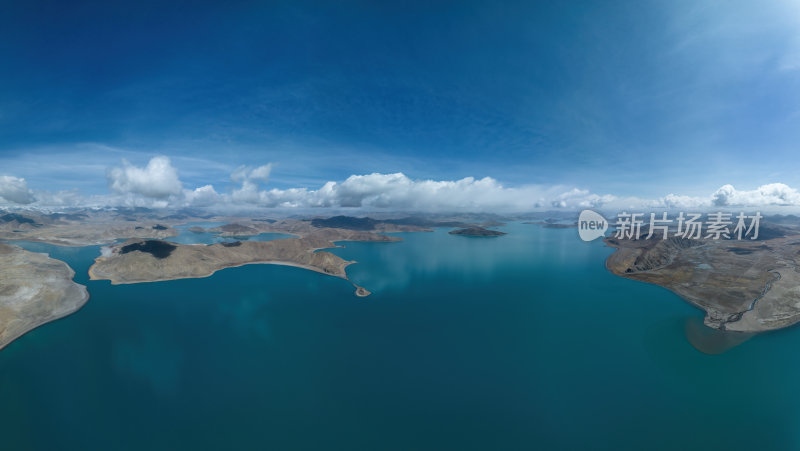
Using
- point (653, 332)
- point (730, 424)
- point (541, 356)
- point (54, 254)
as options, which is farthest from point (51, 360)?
point (54, 254)

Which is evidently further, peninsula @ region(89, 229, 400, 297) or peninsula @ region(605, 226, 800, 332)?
peninsula @ region(89, 229, 400, 297)

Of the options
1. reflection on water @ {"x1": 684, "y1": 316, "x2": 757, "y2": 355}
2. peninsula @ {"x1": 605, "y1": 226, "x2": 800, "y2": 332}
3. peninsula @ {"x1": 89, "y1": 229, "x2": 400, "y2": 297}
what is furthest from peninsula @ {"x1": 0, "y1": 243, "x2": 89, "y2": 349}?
peninsula @ {"x1": 605, "y1": 226, "x2": 800, "y2": 332}

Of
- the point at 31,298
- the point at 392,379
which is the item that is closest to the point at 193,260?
the point at 31,298

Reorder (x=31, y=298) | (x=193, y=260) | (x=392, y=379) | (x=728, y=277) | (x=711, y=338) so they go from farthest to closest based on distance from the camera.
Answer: (x=193, y=260) < (x=728, y=277) < (x=31, y=298) < (x=711, y=338) < (x=392, y=379)

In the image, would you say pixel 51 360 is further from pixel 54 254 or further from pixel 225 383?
pixel 54 254

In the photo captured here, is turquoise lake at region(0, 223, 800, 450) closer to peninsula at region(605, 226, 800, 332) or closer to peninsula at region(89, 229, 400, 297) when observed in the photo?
peninsula at region(605, 226, 800, 332)

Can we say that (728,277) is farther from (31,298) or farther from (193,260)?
(31,298)
